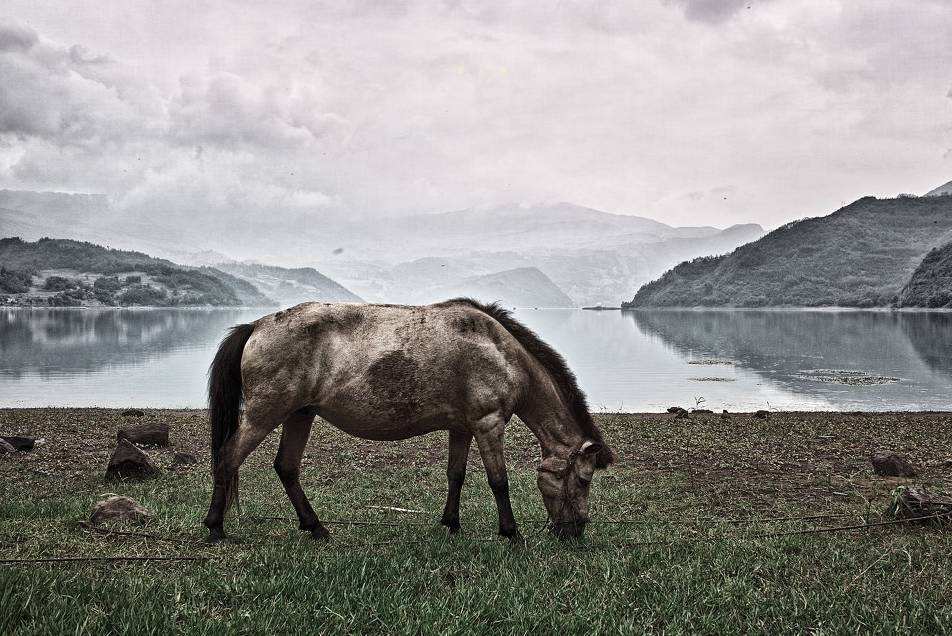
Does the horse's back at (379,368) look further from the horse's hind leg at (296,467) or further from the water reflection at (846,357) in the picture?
the water reflection at (846,357)

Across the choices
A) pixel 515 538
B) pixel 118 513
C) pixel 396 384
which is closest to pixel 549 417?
pixel 515 538

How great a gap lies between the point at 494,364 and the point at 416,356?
0.92 meters

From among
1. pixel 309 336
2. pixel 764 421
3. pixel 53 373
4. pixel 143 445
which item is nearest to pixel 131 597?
pixel 309 336

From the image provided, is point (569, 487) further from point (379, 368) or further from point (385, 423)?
point (379, 368)

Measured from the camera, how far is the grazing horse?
23.5 feet

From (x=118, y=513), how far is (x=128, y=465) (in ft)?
16.3

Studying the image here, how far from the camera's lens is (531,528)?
27.3 feet

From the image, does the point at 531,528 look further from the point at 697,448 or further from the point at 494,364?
the point at 697,448

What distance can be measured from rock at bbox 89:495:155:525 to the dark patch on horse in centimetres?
304

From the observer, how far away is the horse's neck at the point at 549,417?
26.0 feet

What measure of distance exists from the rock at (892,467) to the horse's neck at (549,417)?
26.0 ft

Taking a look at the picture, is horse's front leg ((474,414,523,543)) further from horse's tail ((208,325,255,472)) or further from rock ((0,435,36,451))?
rock ((0,435,36,451))

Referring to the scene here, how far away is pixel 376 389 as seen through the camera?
7281 millimetres

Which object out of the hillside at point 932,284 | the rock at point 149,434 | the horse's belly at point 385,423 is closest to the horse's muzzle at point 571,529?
the horse's belly at point 385,423
